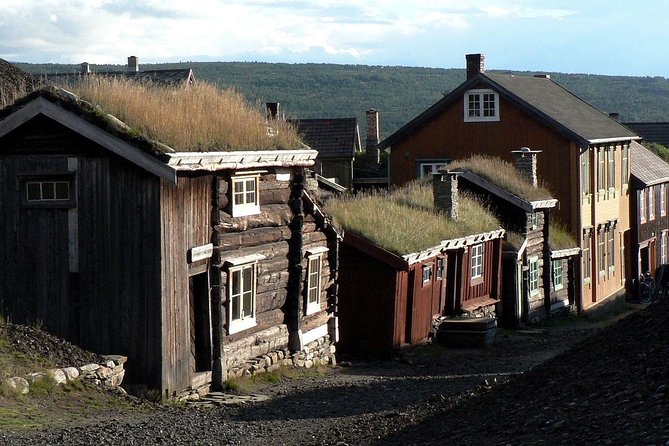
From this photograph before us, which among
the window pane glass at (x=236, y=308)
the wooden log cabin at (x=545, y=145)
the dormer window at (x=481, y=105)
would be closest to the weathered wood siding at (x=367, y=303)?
the window pane glass at (x=236, y=308)

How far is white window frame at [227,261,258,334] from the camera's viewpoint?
18.9 metres

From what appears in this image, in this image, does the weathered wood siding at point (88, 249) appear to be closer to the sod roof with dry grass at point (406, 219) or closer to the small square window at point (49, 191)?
the small square window at point (49, 191)

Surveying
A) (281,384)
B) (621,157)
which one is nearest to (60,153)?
(281,384)

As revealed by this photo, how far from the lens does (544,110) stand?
39.6m

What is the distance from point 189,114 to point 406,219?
1052 centimetres

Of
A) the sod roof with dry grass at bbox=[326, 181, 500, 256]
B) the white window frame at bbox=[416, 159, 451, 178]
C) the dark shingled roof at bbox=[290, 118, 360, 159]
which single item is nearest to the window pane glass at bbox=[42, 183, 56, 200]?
the sod roof with dry grass at bbox=[326, 181, 500, 256]

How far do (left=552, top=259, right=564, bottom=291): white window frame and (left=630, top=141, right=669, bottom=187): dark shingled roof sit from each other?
9.38 metres

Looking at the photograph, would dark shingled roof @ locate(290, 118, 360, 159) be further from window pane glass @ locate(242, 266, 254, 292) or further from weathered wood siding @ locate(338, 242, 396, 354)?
window pane glass @ locate(242, 266, 254, 292)

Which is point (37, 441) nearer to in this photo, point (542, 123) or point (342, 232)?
point (342, 232)

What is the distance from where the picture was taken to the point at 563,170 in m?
39.2

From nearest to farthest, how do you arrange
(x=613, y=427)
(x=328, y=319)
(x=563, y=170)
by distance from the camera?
(x=613, y=427)
(x=328, y=319)
(x=563, y=170)

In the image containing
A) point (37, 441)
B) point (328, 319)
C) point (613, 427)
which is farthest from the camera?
point (328, 319)

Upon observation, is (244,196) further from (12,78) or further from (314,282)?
(12,78)

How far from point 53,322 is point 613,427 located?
10.1m
